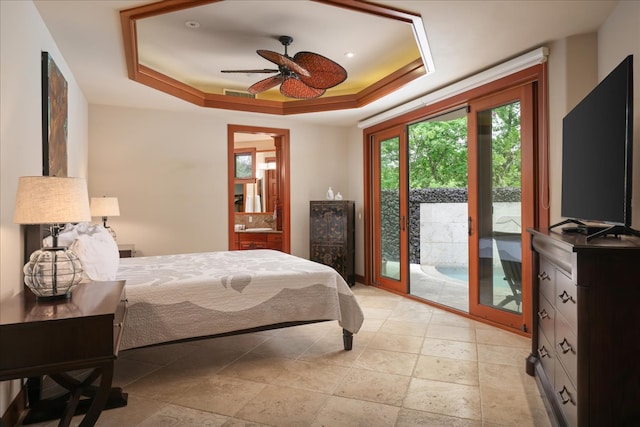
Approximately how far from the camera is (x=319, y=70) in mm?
3168

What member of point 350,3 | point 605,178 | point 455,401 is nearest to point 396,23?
point 350,3

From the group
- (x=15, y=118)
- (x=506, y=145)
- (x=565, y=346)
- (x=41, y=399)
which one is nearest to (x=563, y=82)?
(x=506, y=145)

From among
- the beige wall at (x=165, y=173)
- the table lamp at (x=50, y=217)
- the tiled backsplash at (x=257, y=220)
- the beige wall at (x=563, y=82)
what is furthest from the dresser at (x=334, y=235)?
the table lamp at (x=50, y=217)

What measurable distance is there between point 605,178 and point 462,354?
5.78 ft

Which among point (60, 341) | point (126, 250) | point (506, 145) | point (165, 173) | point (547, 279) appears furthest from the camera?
point (165, 173)

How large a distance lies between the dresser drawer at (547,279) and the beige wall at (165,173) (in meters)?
4.09

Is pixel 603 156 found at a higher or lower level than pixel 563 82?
lower

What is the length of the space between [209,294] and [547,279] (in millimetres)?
2138

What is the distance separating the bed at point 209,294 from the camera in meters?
2.50

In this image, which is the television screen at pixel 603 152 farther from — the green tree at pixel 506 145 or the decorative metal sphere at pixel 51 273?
the decorative metal sphere at pixel 51 273

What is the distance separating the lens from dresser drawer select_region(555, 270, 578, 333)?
67.2 inches

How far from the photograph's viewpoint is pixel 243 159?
7.76 metres

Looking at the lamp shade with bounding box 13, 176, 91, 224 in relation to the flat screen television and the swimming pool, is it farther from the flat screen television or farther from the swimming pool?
the swimming pool

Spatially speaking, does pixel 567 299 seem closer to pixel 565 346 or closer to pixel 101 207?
pixel 565 346
